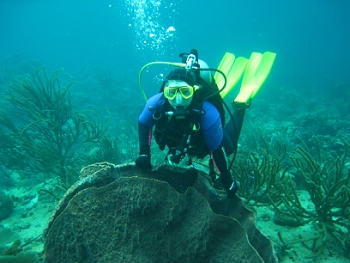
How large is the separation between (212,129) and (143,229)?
1520mm

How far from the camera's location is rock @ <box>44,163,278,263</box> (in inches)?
81.3

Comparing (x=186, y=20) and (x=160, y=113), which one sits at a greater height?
(x=186, y=20)

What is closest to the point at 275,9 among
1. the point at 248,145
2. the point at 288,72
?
the point at 288,72

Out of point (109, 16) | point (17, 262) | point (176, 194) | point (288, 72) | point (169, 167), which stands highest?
point (109, 16)

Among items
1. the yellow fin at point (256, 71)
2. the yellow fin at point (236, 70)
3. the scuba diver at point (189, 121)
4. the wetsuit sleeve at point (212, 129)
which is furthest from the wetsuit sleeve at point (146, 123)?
the yellow fin at point (236, 70)

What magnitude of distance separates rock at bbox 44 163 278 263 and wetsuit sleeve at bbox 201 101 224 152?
2.92ft

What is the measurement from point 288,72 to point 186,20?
83741mm

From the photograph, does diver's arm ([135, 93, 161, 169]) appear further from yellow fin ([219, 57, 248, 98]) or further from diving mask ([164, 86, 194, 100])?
yellow fin ([219, 57, 248, 98])

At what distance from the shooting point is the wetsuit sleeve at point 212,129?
2.98m

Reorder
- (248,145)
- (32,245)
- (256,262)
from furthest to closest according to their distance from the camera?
(248,145)
(32,245)
(256,262)

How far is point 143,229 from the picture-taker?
7.31 feet

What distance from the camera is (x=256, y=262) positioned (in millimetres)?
1929

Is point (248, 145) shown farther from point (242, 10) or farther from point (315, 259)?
point (242, 10)

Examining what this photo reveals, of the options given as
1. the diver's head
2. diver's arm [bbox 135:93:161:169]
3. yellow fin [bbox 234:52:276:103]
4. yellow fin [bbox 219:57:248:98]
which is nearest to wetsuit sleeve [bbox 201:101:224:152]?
the diver's head
